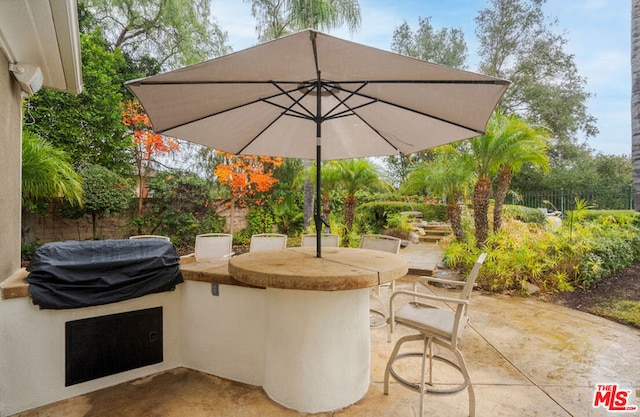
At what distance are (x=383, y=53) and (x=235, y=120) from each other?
1.54 meters

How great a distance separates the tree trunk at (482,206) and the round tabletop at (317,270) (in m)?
4.04

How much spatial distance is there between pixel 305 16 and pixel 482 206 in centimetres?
696

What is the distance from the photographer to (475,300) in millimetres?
4770

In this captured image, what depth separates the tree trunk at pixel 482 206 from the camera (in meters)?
5.82

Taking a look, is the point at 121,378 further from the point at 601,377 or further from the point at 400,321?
the point at 601,377

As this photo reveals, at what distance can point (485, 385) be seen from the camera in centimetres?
251

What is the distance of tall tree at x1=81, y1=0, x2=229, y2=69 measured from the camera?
9.85m

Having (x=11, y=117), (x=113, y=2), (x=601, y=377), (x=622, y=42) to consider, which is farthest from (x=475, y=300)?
(x=622, y=42)

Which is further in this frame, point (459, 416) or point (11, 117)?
point (11, 117)

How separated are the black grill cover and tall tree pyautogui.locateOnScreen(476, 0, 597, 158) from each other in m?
17.7

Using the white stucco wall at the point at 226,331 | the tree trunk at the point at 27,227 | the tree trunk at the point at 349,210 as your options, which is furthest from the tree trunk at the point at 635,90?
the tree trunk at the point at 27,227

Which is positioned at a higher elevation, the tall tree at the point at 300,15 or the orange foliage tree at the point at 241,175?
the tall tree at the point at 300,15

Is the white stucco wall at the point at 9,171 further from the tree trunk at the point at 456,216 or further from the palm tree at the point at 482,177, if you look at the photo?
the tree trunk at the point at 456,216

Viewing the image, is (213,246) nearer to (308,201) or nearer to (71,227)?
(308,201)
